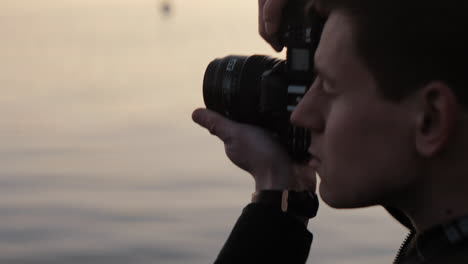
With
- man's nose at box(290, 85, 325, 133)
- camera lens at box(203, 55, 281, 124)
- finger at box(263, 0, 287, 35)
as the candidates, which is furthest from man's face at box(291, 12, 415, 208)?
camera lens at box(203, 55, 281, 124)

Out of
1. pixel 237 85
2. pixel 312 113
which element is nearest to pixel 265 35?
pixel 237 85

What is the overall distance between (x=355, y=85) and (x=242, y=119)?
1.02 m

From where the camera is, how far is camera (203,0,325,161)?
281cm

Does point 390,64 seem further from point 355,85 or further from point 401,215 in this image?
point 401,215

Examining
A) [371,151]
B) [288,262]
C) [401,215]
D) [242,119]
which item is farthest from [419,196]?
[242,119]

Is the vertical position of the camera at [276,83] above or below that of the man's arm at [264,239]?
above

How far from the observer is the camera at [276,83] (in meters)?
2.81

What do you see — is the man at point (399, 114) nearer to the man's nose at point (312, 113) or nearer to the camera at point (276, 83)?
the man's nose at point (312, 113)

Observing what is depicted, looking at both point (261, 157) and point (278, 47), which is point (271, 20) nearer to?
point (278, 47)

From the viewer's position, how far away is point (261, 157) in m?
2.96

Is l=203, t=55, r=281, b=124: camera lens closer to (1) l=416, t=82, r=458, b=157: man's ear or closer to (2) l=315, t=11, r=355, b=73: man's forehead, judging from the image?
(2) l=315, t=11, r=355, b=73: man's forehead

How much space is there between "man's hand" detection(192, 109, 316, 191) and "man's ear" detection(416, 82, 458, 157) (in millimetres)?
902

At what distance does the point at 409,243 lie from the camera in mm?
2344

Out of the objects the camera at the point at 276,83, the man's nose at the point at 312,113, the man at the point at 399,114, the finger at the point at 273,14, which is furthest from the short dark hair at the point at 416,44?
the finger at the point at 273,14
